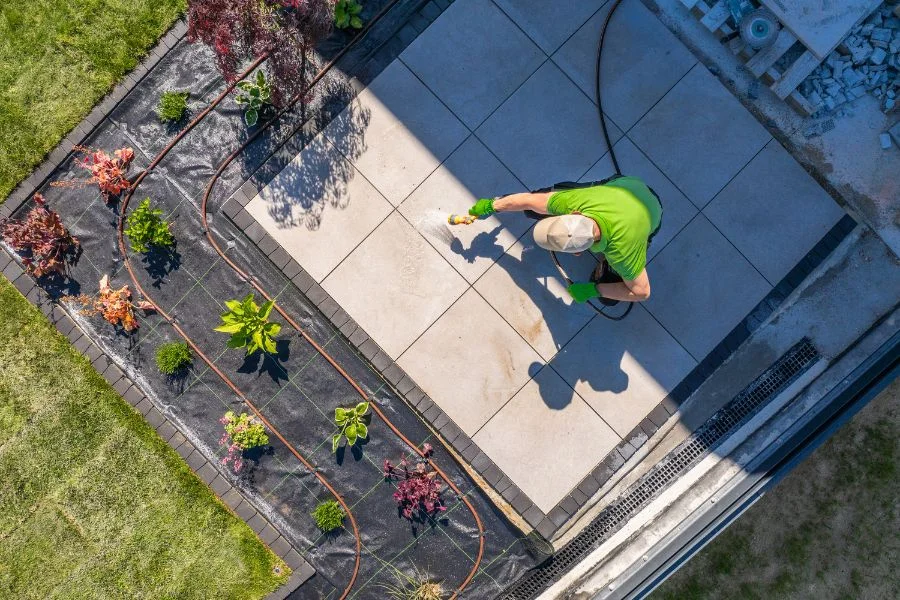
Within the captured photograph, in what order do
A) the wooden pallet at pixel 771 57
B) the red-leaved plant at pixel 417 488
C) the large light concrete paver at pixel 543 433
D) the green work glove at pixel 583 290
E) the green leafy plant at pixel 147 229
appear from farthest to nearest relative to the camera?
the large light concrete paver at pixel 543 433, the red-leaved plant at pixel 417 488, the green leafy plant at pixel 147 229, the wooden pallet at pixel 771 57, the green work glove at pixel 583 290

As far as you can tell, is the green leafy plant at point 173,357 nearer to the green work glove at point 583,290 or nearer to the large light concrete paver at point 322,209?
the large light concrete paver at point 322,209

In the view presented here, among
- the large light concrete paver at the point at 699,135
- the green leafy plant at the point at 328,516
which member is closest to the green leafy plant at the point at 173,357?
the green leafy plant at the point at 328,516

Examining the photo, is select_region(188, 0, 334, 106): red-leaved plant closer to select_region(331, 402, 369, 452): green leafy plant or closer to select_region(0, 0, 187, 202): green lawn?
select_region(0, 0, 187, 202): green lawn

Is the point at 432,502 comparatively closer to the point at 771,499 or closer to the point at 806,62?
the point at 771,499

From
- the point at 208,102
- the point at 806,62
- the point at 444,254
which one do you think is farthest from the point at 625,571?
the point at 208,102

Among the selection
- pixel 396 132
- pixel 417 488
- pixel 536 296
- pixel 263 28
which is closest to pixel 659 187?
pixel 536 296

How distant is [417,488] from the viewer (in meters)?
6.46

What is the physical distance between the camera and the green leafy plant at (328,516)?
21.3 feet

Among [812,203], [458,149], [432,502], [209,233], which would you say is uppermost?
[209,233]

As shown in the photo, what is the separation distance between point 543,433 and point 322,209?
140 inches

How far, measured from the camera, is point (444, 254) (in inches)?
258

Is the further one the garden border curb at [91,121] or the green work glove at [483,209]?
the garden border curb at [91,121]

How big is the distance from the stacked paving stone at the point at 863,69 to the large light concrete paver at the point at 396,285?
4453mm

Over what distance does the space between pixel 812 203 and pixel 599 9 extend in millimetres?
3218
